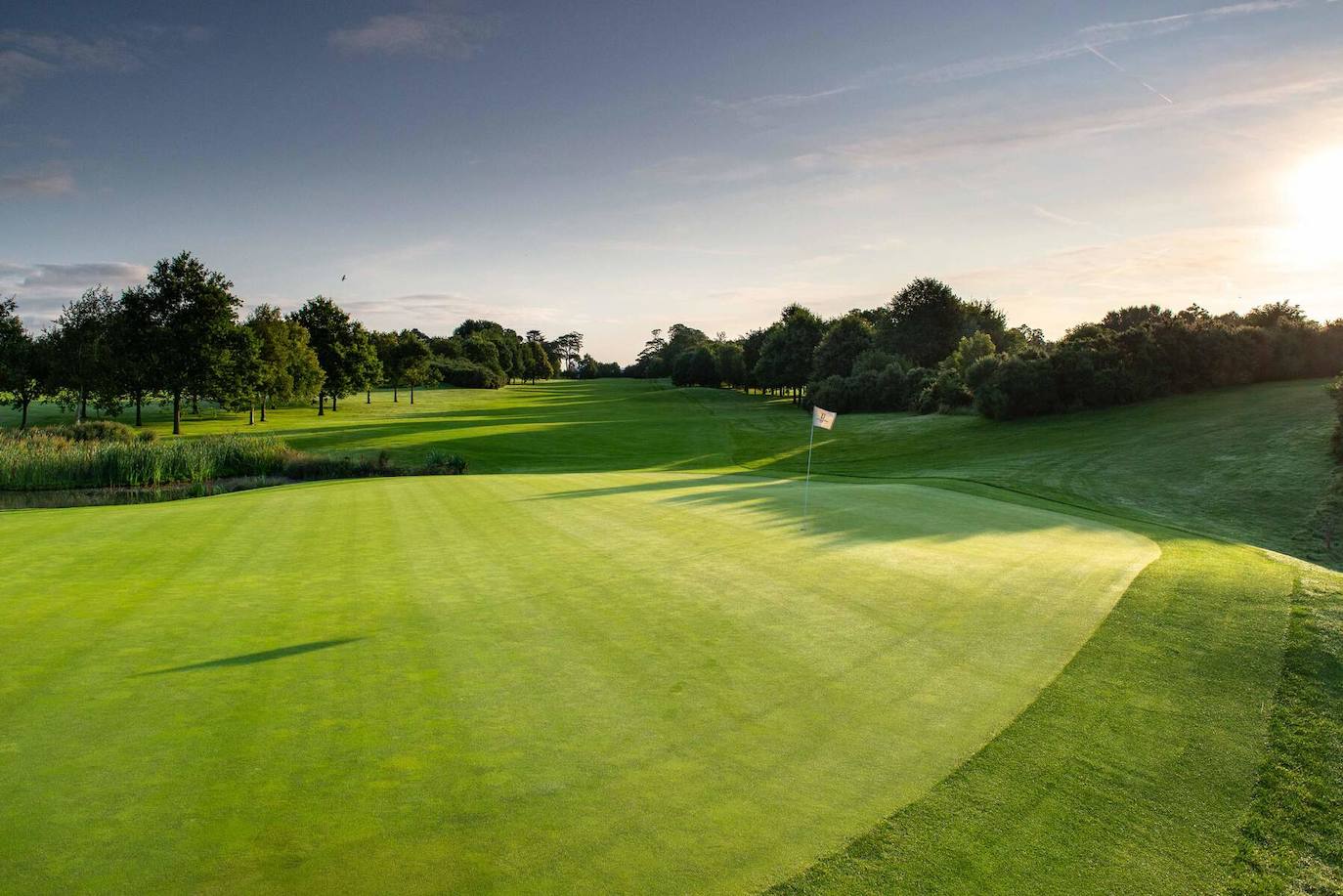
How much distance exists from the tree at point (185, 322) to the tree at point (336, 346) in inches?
613

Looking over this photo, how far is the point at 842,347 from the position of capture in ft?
246

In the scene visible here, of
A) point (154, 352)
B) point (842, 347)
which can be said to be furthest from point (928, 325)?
point (154, 352)

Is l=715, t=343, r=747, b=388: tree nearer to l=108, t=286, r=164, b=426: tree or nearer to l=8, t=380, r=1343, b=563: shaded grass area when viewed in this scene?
l=8, t=380, r=1343, b=563: shaded grass area

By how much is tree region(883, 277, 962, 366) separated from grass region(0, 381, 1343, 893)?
66630 mm

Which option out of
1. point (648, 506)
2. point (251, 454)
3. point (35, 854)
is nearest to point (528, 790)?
point (35, 854)

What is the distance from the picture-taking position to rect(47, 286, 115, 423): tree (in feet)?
151

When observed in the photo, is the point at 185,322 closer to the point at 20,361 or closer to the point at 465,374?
the point at 20,361

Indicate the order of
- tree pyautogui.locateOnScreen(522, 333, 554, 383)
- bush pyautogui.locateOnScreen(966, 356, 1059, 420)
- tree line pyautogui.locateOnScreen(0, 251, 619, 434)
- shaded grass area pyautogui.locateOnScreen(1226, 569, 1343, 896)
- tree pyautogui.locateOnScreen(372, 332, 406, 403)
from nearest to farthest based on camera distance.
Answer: shaded grass area pyautogui.locateOnScreen(1226, 569, 1343, 896) → bush pyautogui.locateOnScreen(966, 356, 1059, 420) → tree line pyautogui.locateOnScreen(0, 251, 619, 434) → tree pyautogui.locateOnScreen(372, 332, 406, 403) → tree pyautogui.locateOnScreen(522, 333, 554, 383)

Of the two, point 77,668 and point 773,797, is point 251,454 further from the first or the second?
point 773,797

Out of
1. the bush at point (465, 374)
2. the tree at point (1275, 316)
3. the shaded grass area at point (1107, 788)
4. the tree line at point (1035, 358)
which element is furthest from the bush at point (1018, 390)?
the bush at point (465, 374)

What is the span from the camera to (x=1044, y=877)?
3.91 m

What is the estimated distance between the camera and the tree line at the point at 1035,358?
127 ft

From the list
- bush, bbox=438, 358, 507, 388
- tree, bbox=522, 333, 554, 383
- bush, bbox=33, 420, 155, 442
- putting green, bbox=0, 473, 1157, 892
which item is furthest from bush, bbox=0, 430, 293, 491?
tree, bbox=522, 333, 554, 383

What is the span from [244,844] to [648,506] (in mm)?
12661
